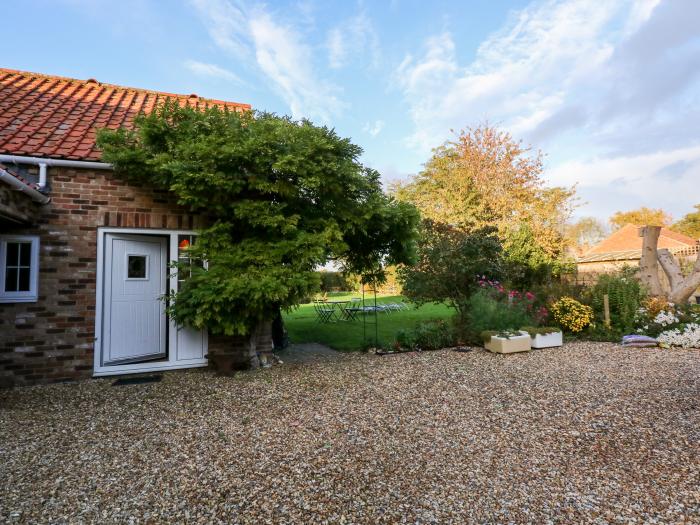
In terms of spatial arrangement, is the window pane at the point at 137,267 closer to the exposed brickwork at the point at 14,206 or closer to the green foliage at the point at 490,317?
the exposed brickwork at the point at 14,206

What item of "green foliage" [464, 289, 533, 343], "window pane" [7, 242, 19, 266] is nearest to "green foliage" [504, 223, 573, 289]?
"green foliage" [464, 289, 533, 343]

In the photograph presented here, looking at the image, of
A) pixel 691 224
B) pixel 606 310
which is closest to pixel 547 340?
pixel 606 310

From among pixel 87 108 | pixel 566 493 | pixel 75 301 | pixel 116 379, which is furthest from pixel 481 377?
pixel 87 108

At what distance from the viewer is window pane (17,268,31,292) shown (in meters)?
5.16

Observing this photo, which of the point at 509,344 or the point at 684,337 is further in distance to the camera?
the point at 684,337

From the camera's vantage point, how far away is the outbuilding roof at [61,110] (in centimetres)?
540

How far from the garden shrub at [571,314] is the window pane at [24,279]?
1046cm

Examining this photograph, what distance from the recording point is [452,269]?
961 cm

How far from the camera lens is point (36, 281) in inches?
202

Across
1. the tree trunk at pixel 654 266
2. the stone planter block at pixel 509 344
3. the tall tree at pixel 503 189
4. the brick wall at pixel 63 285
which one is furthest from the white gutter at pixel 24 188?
the tall tree at pixel 503 189

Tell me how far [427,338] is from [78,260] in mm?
6489

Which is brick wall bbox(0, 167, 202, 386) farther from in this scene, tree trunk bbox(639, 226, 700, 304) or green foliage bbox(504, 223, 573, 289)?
tree trunk bbox(639, 226, 700, 304)

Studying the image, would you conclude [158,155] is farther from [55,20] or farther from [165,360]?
[55,20]

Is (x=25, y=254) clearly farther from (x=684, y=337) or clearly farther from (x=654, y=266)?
(x=654, y=266)
